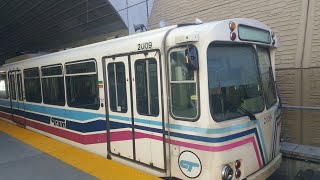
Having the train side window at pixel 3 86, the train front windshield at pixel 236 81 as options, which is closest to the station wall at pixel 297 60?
the train front windshield at pixel 236 81

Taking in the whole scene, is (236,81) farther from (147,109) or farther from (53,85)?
(53,85)

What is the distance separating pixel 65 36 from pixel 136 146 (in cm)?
1540

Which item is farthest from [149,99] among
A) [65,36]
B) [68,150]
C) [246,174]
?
[65,36]

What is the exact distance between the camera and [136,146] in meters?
5.30

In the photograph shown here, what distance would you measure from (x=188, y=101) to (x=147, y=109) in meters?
0.88

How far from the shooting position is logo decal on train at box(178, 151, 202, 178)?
4363 millimetres

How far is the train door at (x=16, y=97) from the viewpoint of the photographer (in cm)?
1045

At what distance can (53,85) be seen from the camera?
8.05m

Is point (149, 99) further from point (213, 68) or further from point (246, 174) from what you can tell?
point (246, 174)

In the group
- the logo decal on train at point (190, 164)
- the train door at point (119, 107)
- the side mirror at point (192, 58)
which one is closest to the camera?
the side mirror at point (192, 58)

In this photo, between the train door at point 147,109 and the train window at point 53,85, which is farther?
the train window at point 53,85

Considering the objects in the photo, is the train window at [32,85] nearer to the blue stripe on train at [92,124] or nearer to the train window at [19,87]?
the blue stripe on train at [92,124]

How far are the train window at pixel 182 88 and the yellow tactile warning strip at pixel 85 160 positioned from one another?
1.08m

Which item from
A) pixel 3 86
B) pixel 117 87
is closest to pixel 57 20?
pixel 3 86
